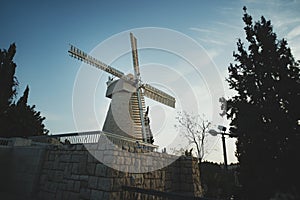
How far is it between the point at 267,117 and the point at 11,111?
1836 cm

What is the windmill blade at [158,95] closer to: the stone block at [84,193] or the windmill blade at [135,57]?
the windmill blade at [135,57]

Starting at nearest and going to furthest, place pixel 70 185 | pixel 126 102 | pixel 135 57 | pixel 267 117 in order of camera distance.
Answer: pixel 267 117, pixel 70 185, pixel 126 102, pixel 135 57

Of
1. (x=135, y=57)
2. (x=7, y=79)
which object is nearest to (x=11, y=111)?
(x=7, y=79)

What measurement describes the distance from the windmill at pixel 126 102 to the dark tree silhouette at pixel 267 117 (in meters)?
7.81

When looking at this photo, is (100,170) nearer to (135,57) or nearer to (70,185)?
(70,185)

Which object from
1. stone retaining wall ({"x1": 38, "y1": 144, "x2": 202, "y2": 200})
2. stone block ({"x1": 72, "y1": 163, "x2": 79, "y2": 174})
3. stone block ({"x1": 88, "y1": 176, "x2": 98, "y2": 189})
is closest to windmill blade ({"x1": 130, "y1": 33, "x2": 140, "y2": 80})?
stone retaining wall ({"x1": 38, "y1": 144, "x2": 202, "y2": 200})

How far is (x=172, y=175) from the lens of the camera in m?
8.77

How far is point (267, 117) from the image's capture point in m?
5.36

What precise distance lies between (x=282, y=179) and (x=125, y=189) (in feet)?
14.2

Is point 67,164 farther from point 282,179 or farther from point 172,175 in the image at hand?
point 282,179

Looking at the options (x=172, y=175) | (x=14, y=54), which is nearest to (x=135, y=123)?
(x=172, y=175)

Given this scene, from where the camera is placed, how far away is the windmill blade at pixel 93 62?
1399 cm

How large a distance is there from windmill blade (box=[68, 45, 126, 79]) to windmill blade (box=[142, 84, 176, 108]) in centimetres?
270

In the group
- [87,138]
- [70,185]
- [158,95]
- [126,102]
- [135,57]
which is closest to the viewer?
[70,185]
